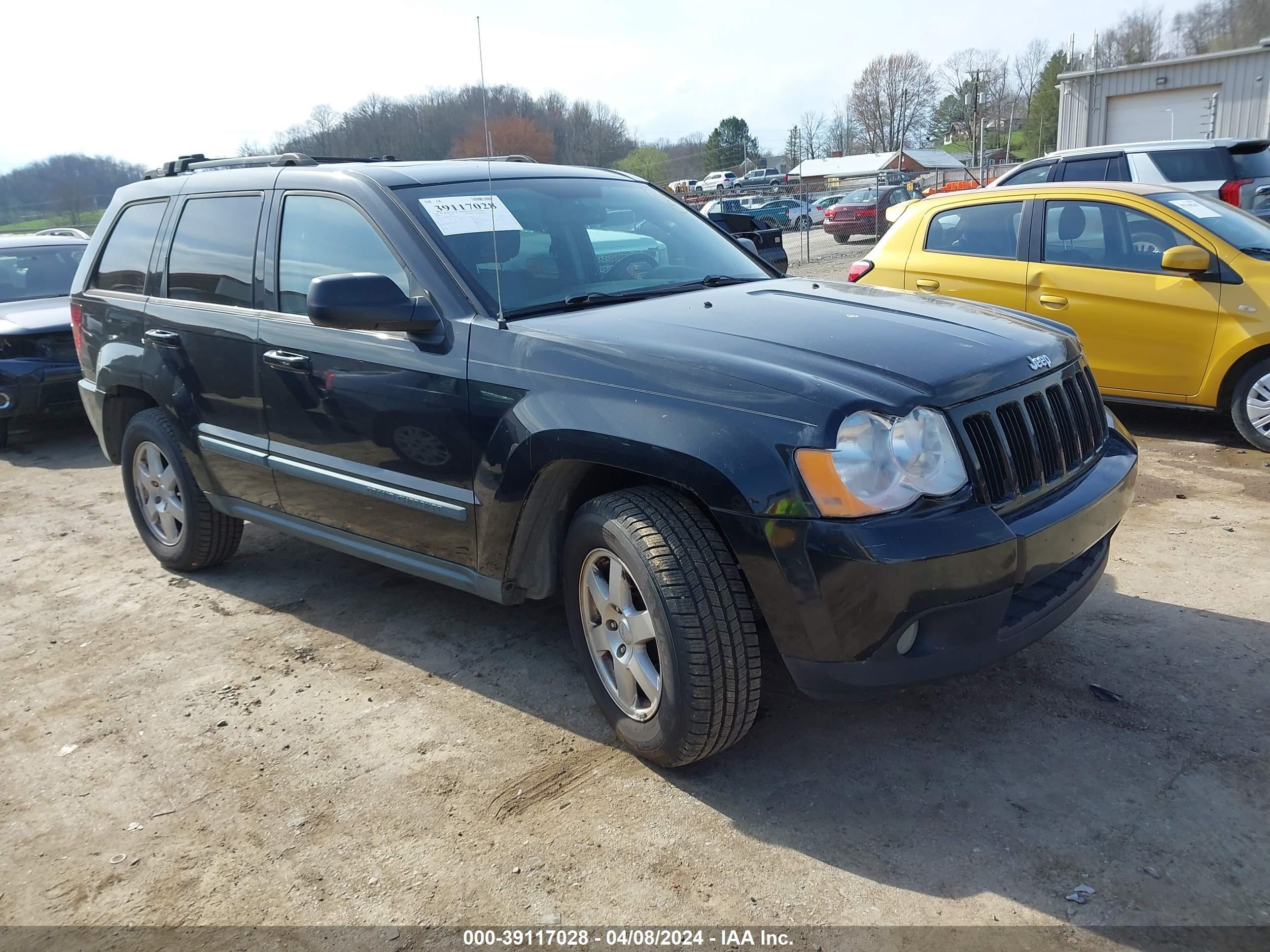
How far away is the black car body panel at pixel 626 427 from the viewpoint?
2.61 m

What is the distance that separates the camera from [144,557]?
5.47m

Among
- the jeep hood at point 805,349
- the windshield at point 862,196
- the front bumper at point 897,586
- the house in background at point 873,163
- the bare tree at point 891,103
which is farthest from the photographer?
the bare tree at point 891,103

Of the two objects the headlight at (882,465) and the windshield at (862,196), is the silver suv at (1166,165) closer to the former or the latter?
the headlight at (882,465)

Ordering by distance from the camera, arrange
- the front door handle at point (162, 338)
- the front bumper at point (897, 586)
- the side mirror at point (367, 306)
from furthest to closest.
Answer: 1. the front door handle at point (162, 338)
2. the side mirror at point (367, 306)
3. the front bumper at point (897, 586)

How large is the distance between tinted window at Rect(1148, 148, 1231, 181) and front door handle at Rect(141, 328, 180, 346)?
32.9 feet

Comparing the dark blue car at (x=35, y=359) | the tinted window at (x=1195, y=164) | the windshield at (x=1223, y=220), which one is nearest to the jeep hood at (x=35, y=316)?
Result: the dark blue car at (x=35, y=359)

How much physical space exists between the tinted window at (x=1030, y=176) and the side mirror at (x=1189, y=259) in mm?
4843

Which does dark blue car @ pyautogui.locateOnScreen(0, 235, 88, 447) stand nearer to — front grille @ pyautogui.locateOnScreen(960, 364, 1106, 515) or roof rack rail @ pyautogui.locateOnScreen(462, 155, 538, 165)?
roof rack rail @ pyautogui.locateOnScreen(462, 155, 538, 165)

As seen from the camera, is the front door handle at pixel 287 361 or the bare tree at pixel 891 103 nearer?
the front door handle at pixel 287 361

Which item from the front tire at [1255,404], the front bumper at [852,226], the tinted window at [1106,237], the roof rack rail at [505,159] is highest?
the roof rack rail at [505,159]

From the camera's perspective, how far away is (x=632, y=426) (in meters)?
2.85

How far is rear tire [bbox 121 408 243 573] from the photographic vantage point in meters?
4.74

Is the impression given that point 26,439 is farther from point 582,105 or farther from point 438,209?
point 582,105

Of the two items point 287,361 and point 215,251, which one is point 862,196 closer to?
point 215,251
